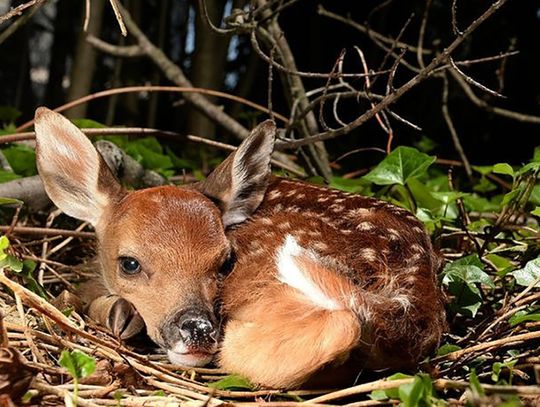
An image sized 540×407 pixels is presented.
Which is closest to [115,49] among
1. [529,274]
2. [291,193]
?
[291,193]

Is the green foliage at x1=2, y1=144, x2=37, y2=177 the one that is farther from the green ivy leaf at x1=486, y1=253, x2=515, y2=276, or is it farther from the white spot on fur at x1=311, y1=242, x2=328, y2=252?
the green ivy leaf at x1=486, y1=253, x2=515, y2=276

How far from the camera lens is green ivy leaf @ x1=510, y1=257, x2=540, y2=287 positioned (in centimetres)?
254

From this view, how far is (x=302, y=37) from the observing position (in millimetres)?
6816

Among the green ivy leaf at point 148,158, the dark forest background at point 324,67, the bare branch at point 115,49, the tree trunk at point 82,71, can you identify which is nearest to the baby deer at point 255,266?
the green ivy leaf at point 148,158

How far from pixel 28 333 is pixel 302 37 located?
16.6ft

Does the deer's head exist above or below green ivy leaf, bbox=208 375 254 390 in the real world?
above

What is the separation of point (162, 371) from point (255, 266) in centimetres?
55

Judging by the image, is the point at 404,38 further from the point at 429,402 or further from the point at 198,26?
the point at 429,402

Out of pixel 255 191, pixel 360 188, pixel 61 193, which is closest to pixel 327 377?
pixel 255 191

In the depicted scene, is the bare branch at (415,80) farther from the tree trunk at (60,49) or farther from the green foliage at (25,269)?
the tree trunk at (60,49)

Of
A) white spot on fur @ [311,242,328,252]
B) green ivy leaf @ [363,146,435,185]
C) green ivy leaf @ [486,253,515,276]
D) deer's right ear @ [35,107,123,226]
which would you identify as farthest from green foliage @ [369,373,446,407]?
deer's right ear @ [35,107,123,226]

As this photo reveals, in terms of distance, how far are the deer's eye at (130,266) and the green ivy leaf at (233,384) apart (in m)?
0.63

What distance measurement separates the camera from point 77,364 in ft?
6.01

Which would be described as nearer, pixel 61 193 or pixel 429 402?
pixel 429 402
